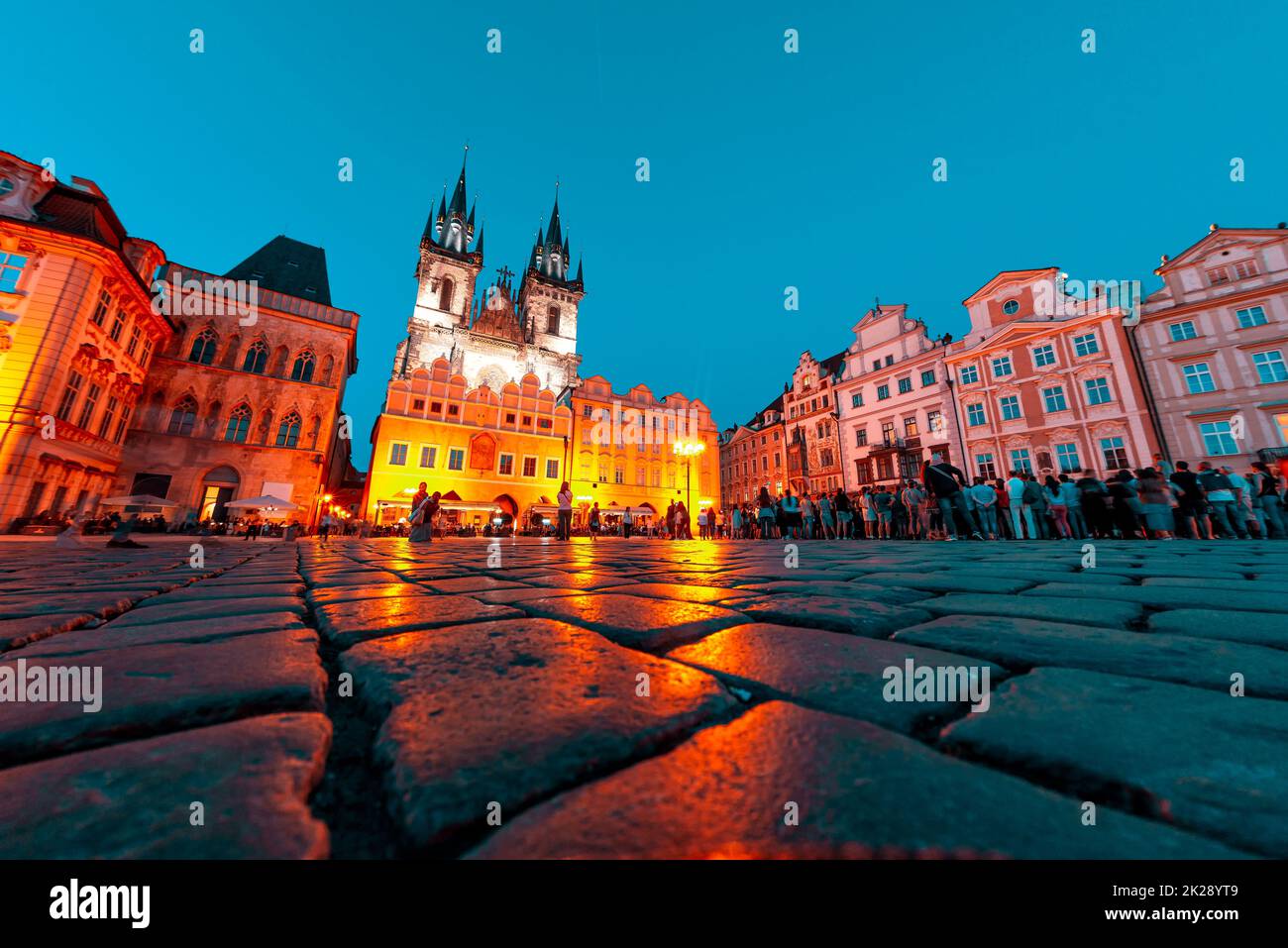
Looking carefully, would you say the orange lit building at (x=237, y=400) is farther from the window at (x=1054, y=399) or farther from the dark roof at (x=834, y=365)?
the window at (x=1054, y=399)

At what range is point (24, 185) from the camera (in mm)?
15133

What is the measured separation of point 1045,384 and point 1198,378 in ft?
15.7

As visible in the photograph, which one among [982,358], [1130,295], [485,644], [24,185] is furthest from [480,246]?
[485,644]

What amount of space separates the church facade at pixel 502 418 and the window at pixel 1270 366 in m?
22.2

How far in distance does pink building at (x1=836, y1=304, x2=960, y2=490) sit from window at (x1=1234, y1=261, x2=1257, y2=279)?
33.4 feet

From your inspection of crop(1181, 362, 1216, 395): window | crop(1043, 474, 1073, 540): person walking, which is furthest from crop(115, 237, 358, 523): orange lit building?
crop(1181, 362, 1216, 395): window

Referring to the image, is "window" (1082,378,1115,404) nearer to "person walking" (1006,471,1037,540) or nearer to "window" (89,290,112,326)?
"person walking" (1006,471,1037,540)

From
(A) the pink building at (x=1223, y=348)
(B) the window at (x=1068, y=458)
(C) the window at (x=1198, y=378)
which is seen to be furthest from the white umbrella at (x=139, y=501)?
(C) the window at (x=1198, y=378)

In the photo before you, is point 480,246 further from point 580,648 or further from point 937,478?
point 580,648

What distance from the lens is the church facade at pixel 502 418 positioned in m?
25.0

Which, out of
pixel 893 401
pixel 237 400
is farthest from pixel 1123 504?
pixel 237 400

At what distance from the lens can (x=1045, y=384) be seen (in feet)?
71.8

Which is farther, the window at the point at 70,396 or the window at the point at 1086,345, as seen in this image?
the window at the point at 1086,345
